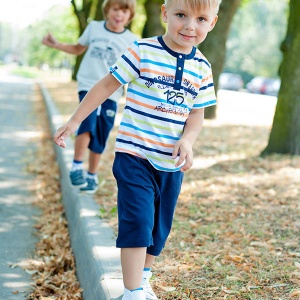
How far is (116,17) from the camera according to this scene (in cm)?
518

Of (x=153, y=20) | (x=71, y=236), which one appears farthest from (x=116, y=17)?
(x=153, y=20)

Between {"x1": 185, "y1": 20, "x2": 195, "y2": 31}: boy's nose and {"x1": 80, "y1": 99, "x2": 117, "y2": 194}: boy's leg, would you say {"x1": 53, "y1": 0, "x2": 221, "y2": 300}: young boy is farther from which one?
{"x1": 80, "y1": 99, "x2": 117, "y2": 194}: boy's leg

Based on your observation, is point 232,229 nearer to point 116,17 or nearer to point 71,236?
point 71,236

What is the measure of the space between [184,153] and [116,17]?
2790mm

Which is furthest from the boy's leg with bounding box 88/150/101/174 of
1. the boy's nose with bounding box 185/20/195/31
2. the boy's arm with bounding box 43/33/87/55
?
the boy's nose with bounding box 185/20/195/31

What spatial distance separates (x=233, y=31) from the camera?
82.4 m

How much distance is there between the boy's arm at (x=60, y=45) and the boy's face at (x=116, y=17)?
0.39 meters

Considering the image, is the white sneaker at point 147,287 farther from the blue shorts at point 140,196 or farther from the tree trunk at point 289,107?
the tree trunk at point 289,107

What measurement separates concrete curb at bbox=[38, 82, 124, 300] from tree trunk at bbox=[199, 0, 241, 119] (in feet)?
23.8

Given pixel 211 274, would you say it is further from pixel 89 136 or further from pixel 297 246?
pixel 89 136

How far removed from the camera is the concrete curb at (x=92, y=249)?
323 centimetres

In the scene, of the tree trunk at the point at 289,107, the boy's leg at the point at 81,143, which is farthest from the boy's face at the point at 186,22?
the tree trunk at the point at 289,107

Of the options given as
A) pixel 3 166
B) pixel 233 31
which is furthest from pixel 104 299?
pixel 233 31

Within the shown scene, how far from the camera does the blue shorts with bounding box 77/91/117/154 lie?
16.9 ft
